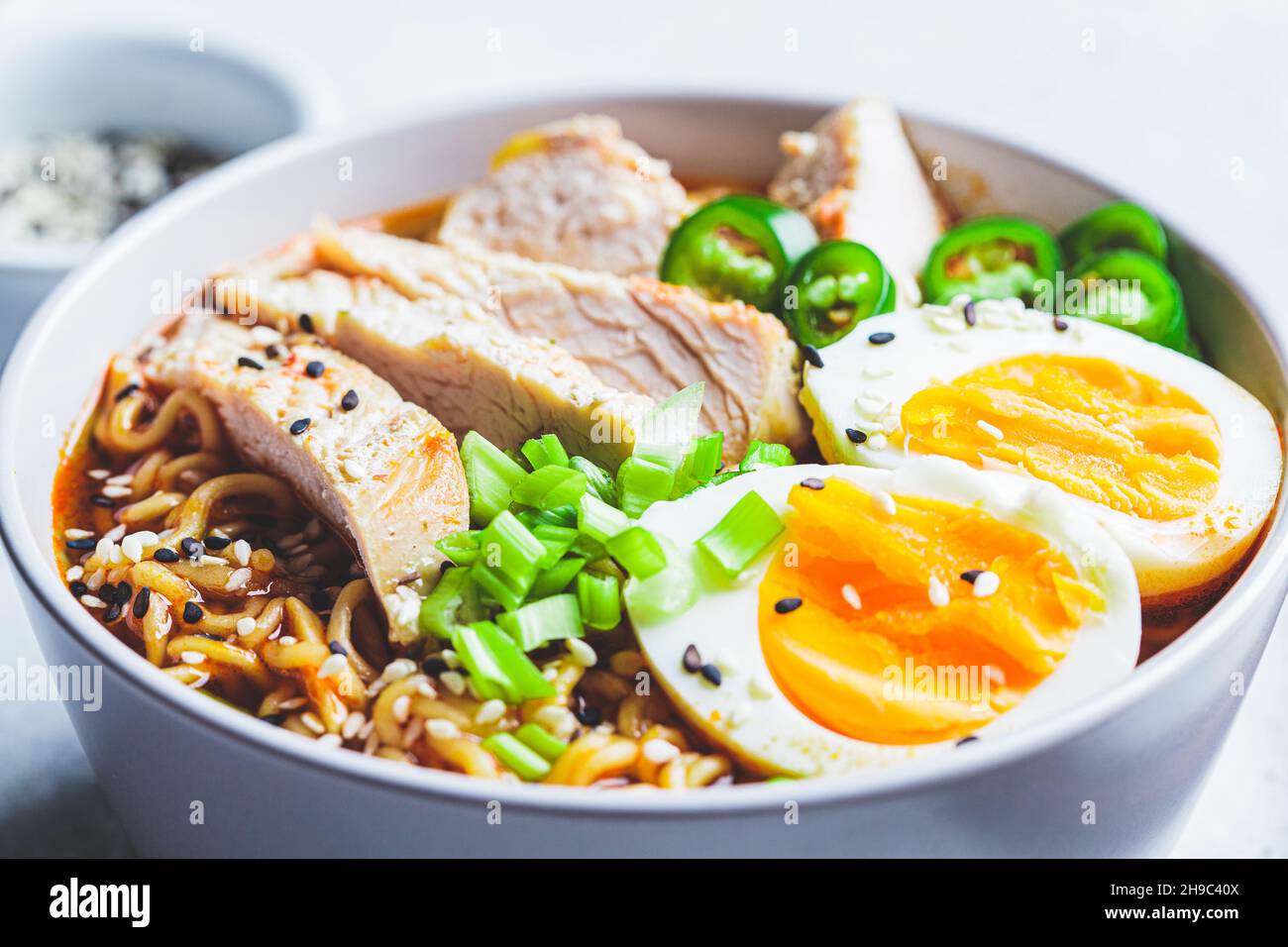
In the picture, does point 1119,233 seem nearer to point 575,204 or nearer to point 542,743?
point 575,204

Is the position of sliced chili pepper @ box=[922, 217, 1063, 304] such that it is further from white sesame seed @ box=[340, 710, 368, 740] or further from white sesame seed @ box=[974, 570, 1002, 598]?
white sesame seed @ box=[340, 710, 368, 740]

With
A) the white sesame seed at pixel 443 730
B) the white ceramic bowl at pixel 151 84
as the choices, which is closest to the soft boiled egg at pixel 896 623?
the white sesame seed at pixel 443 730

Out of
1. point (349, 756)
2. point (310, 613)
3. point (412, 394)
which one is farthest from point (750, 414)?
point (349, 756)

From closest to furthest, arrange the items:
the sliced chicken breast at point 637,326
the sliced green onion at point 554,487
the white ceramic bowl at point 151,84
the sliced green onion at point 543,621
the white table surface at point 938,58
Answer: the sliced green onion at point 543,621, the sliced green onion at point 554,487, the sliced chicken breast at point 637,326, the white ceramic bowl at point 151,84, the white table surface at point 938,58

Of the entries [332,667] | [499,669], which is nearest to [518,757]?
[499,669]

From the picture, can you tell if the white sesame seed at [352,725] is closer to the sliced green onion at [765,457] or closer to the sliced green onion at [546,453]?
the sliced green onion at [546,453]
